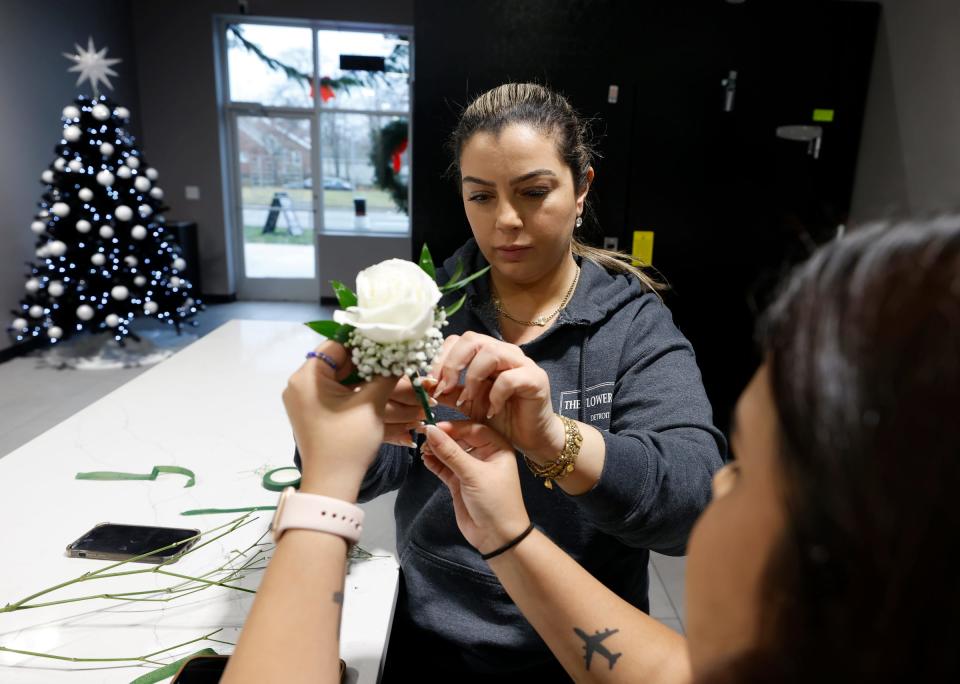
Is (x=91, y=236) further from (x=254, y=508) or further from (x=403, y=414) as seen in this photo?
(x=403, y=414)

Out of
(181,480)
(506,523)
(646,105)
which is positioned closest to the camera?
(506,523)

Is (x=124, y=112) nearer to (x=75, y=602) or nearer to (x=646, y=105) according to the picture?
(x=646, y=105)

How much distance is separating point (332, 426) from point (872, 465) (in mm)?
574

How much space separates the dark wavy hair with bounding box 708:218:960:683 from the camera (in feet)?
1.14

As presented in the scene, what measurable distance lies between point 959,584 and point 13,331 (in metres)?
6.41

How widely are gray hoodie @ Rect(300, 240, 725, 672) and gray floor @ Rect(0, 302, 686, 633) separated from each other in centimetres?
149

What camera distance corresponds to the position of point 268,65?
7.15 metres

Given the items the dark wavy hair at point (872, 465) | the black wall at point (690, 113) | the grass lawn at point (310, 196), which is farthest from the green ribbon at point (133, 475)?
the grass lawn at point (310, 196)

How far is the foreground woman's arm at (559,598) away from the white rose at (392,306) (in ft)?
0.62

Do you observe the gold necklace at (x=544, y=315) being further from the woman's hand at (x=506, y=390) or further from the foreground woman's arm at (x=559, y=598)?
the foreground woman's arm at (x=559, y=598)

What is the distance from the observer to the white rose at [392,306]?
0.80 metres

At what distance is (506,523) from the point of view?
931 mm

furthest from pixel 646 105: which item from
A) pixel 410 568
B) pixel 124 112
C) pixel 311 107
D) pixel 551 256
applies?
pixel 311 107

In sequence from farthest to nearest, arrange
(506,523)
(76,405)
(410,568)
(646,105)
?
1. (76,405)
2. (646,105)
3. (410,568)
4. (506,523)
